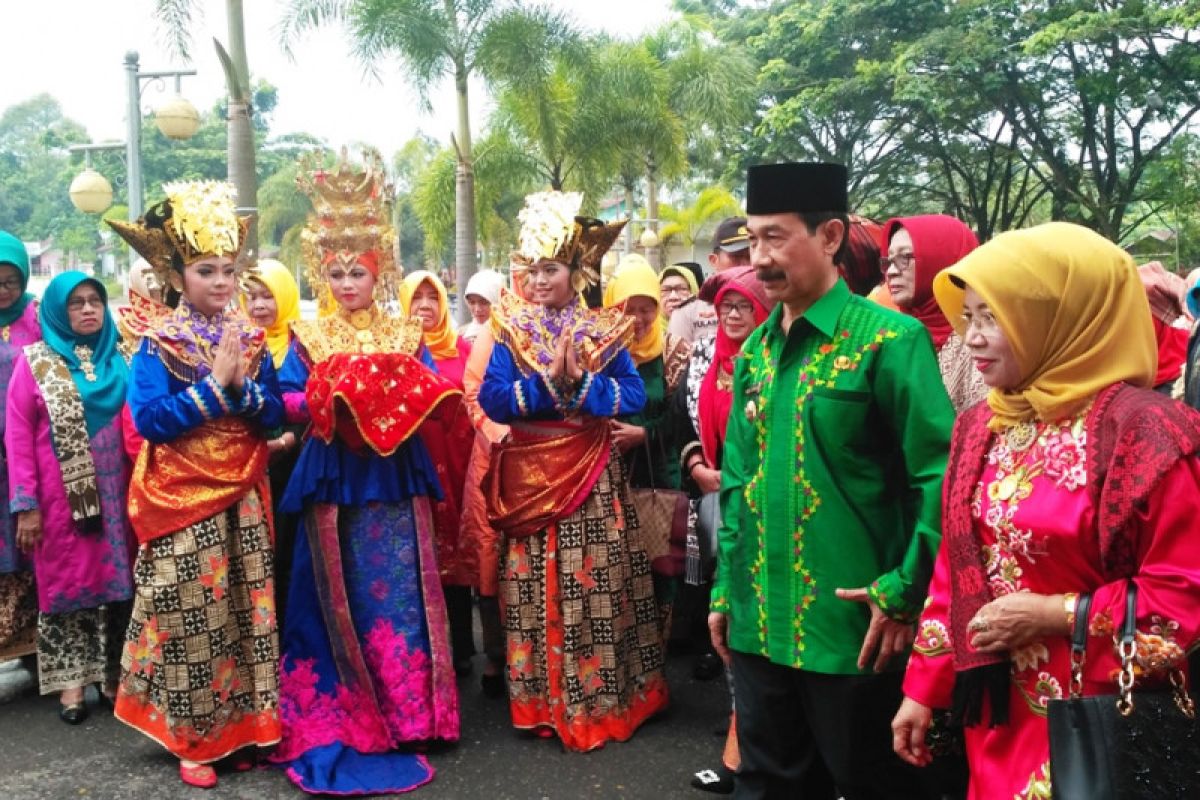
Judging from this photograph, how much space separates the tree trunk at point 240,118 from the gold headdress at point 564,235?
5879mm

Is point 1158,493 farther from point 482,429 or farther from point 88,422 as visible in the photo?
point 88,422

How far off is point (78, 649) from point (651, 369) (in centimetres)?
303

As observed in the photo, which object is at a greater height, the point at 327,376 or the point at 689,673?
the point at 327,376

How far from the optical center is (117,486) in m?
4.85

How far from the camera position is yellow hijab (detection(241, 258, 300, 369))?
5.62m

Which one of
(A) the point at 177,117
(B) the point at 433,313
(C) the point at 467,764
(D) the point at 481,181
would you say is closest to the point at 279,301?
(B) the point at 433,313

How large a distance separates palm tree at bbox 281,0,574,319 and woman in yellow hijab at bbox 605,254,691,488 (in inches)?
345

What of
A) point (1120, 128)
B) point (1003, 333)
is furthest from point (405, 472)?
point (1120, 128)

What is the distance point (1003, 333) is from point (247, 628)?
3342mm

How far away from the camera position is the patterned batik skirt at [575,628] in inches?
173

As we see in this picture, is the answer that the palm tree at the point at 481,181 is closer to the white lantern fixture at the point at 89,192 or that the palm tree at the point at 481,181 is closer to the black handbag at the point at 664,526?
the white lantern fixture at the point at 89,192

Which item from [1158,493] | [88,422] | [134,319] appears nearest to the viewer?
[1158,493]

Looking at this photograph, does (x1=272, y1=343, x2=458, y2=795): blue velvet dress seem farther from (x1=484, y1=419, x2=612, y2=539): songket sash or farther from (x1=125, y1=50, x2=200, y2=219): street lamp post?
(x1=125, y1=50, x2=200, y2=219): street lamp post

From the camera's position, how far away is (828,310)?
8.60 feet
